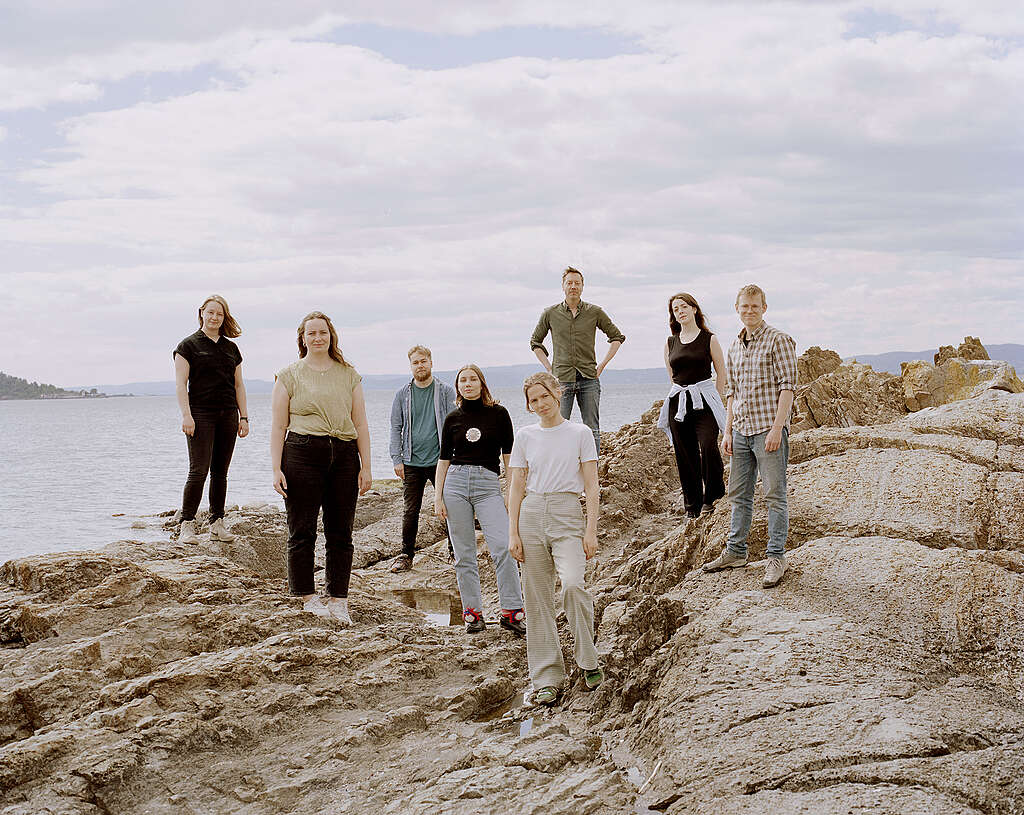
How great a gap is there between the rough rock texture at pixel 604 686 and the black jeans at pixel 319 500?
0.40 metres

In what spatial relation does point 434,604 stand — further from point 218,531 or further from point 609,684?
point 609,684

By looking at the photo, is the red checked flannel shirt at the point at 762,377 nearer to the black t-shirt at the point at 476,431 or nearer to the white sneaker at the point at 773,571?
the white sneaker at the point at 773,571

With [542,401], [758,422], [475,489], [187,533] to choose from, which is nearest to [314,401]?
[475,489]

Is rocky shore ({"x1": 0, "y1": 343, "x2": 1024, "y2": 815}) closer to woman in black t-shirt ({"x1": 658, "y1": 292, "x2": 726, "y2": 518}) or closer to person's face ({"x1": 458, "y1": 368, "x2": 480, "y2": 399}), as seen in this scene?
woman in black t-shirt ({"x1": 658, "y1": 292, "x2": 726, "y2": 518})

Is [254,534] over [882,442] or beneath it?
beneath

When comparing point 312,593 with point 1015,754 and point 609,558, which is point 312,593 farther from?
point 1015,754

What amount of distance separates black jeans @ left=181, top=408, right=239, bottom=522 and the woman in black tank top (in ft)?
13.8

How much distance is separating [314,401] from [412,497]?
10.7ft

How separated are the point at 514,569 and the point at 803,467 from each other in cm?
312

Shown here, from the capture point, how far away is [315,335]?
6918 mm

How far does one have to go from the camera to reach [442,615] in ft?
29.3

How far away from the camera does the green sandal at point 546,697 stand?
578 cm

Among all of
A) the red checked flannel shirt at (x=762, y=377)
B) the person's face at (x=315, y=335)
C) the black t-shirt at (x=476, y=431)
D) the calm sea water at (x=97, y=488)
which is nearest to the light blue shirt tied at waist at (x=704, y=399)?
the red checked flannel shirt at (x=762, y=377)

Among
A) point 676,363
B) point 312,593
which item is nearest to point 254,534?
point 312,593
